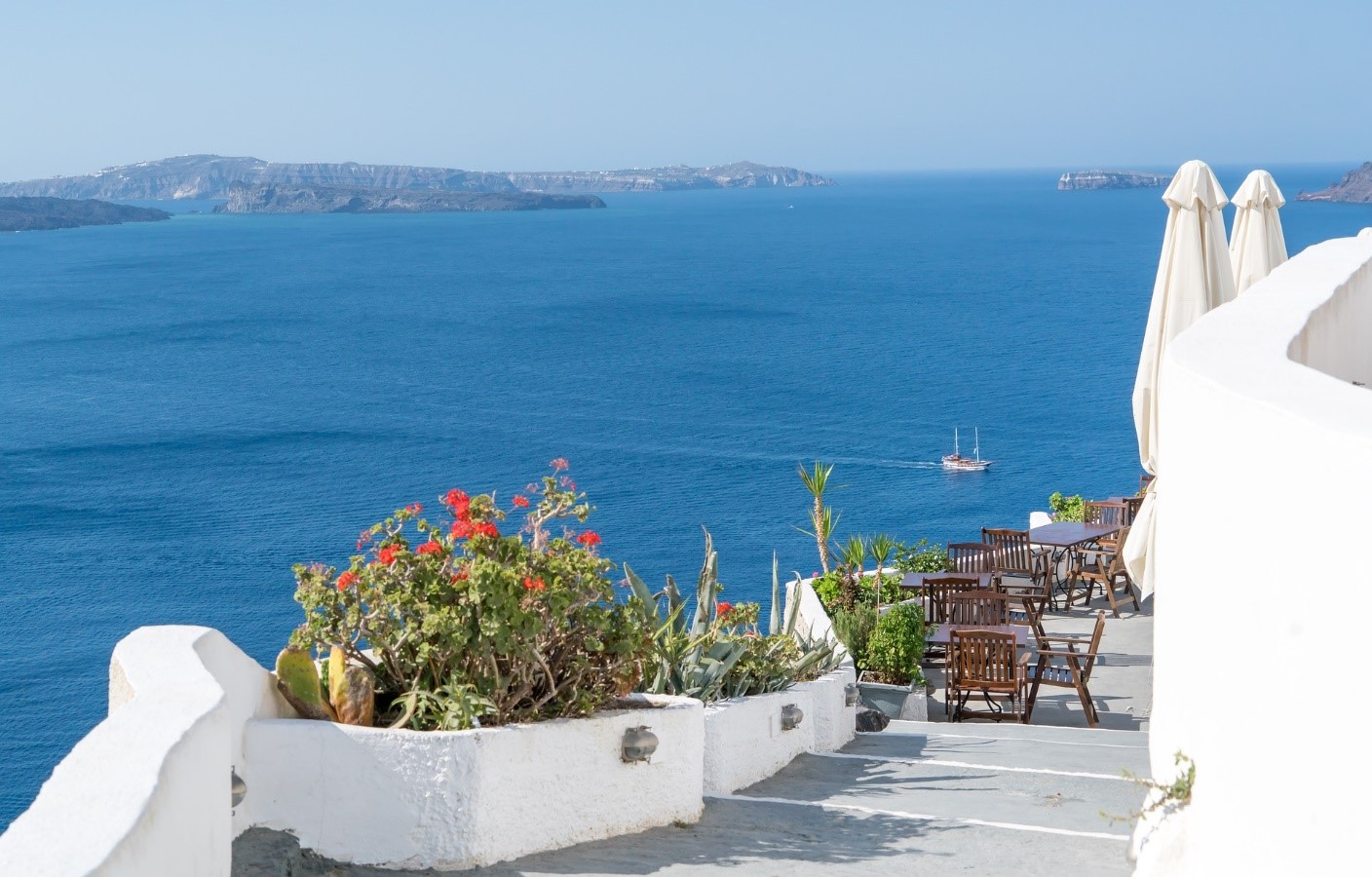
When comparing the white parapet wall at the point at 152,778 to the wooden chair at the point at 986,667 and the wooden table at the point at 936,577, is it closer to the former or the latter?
the wooden chair at the point at 986,667

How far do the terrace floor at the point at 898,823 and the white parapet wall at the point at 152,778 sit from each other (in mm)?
521

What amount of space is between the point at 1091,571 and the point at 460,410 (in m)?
62.4

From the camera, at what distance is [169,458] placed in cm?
6550

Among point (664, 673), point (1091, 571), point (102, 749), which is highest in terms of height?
point (102, 749)

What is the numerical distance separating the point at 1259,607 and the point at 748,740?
358cm

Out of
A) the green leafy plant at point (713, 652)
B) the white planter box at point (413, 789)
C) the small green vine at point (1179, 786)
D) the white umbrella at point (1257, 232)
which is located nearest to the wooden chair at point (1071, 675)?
the green leafy plant at point (713, 652)

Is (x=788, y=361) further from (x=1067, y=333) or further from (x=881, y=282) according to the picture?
(x=881, y=282)

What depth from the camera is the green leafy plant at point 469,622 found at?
4.48 m

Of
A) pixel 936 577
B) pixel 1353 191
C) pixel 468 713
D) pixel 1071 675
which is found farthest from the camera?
pixel 1353 191

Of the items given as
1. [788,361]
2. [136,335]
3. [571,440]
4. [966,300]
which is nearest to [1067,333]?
[966,300]

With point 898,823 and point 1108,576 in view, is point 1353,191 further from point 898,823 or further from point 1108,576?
point 898,823

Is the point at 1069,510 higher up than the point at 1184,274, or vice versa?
the point at 1184,274

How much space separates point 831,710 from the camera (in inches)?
281

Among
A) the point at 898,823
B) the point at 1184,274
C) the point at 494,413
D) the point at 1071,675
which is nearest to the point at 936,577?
the point at 1071,675
